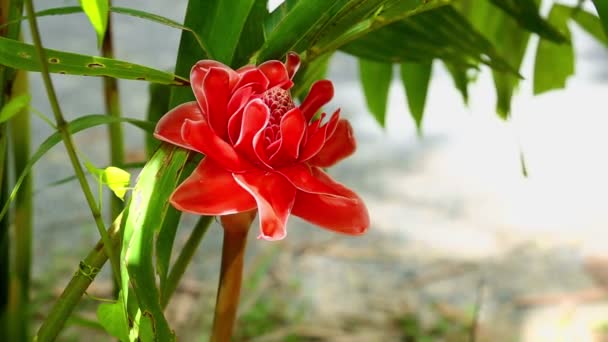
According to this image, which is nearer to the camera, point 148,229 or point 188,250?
point 148,229

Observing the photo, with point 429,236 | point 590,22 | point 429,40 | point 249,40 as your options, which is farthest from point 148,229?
point 429,236

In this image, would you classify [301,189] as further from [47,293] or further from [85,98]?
[85,98]

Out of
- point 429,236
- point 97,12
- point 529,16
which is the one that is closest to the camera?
point 97,12

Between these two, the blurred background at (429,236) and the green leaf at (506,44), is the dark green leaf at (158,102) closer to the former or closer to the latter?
the green leaf at (506,44)

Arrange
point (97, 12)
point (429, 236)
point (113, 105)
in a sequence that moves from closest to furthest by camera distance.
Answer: point (97, 12)
point (113, 105)
point (429, 236)

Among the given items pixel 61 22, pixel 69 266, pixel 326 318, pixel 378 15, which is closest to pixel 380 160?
pixel 326 318

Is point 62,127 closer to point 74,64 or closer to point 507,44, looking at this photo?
point 74,64
